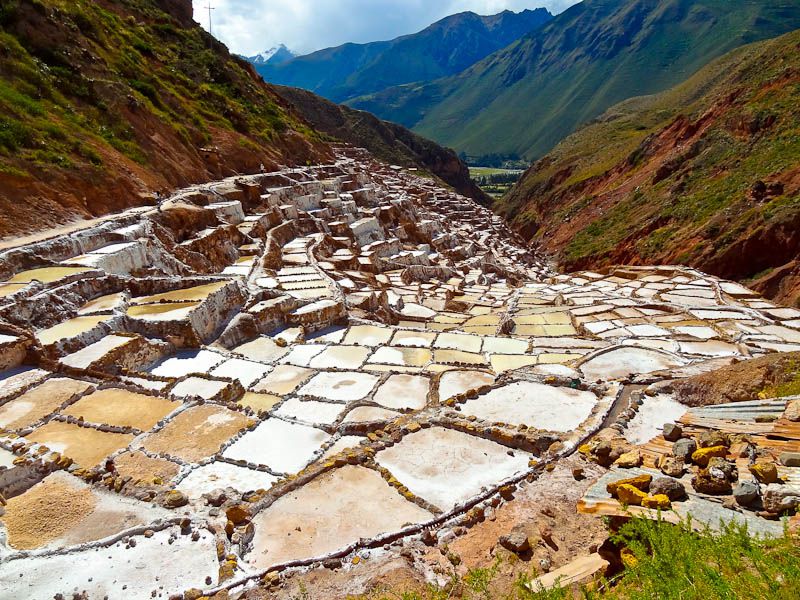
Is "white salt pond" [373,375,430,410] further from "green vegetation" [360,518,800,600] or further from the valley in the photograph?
"green vegetation" [360,518,800,600]

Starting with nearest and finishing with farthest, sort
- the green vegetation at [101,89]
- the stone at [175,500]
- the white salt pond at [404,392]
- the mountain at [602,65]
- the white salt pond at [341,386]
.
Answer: the stone at [175,500] < the white salt pond at [404,392] < the white salt pond at [341,386] < the green vegetation at [101,89] < the mountain at [602,65]

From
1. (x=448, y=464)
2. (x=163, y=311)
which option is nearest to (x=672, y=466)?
(x=448, y=464)

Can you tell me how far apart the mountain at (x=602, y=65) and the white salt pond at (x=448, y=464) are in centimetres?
14294

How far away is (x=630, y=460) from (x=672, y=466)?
0.60m

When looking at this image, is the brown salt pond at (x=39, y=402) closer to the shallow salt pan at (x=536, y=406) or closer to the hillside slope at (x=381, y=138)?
the shallow salt pan at (x=536, y=406)

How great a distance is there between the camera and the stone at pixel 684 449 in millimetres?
5371

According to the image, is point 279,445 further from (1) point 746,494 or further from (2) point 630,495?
(1) point 746,494

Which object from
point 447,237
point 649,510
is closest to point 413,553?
point 649,510

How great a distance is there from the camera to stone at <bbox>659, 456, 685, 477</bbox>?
4.99 m

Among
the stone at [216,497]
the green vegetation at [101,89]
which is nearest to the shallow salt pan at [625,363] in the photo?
the stone at [216,497]

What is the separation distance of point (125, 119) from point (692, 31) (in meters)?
170

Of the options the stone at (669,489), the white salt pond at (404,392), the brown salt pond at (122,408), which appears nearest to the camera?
the stone at (669,489)

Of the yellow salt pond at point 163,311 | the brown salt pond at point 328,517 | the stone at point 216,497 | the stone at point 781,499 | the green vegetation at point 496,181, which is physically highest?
the yellow salt pond at point 163,311

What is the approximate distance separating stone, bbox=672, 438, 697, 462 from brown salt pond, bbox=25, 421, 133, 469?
25.5 ft
